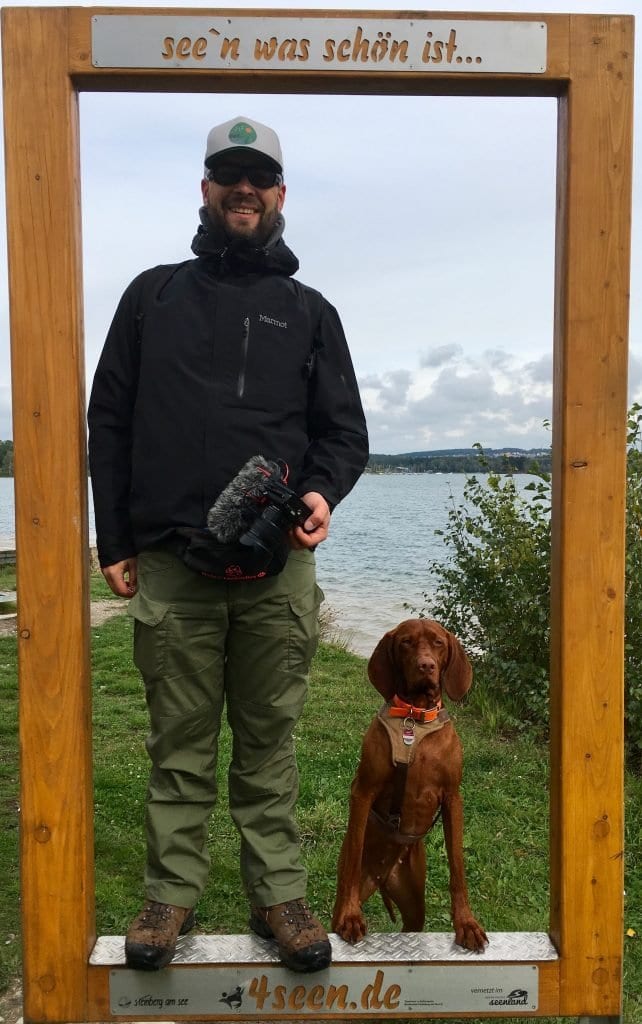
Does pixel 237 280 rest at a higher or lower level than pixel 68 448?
higher

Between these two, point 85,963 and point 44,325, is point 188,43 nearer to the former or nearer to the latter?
point 44,325

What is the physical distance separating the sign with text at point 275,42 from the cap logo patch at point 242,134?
0.16m

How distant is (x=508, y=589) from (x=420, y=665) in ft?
13.0

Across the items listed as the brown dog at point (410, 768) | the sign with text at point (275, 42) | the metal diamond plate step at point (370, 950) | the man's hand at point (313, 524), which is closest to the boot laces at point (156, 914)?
the metal diamond plate step at point (370, 950)

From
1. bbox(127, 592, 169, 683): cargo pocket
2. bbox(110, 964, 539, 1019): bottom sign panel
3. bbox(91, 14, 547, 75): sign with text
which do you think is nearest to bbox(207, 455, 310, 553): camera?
bbox(127, 592, 169, 683): cargo pocket

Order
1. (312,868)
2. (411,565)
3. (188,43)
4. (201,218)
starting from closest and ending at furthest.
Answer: (188,43), (201,218), (312,868), (411,565)

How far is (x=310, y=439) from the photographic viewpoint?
10.2 ft

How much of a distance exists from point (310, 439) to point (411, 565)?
16839mm

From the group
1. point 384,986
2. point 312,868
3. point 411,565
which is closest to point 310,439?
point 384,986

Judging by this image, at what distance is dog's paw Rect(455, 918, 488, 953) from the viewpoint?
9.49ft

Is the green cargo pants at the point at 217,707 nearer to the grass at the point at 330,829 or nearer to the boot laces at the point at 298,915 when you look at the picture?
the boot laces at the point at 298,915

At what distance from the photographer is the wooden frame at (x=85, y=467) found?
2.78 metres

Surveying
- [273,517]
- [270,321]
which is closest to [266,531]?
[273,517]

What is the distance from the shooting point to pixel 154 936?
9.10 ft
